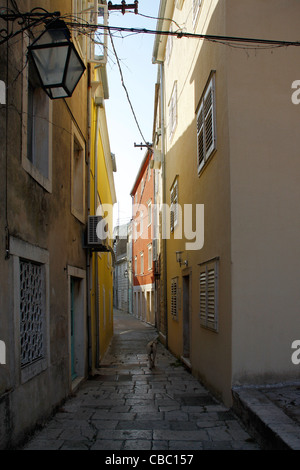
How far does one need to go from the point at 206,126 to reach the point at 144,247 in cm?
2233

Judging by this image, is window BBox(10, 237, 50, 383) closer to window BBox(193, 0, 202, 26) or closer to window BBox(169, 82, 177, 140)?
window BBox(193, 0, 202, 26)

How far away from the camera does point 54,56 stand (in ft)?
14.5

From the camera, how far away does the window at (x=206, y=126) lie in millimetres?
7195

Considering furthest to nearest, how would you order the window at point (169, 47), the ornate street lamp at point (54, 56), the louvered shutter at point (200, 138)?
the window at point (169, 47) → the louvered shutter at point (200, 138) → the ornate street lamp at point (54, 56)

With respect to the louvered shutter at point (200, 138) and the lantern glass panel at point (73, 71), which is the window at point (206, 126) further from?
the lantern glass panel at point (73, 71)

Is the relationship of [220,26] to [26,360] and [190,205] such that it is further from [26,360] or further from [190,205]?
[26,360]

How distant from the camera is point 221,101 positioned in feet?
21.7

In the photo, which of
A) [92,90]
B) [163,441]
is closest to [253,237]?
[163,441]

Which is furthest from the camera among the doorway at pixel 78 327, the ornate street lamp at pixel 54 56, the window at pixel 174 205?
the window at pixel 174 205

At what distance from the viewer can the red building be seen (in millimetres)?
26672

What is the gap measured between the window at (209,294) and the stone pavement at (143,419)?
1.20 m

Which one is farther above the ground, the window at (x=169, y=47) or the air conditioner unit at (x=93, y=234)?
the window at (x=169, y=47)

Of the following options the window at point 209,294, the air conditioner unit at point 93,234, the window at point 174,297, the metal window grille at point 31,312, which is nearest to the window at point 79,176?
the air conditioner unit at point 93,234

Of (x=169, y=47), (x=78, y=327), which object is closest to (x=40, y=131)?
(x=78, y=327)
